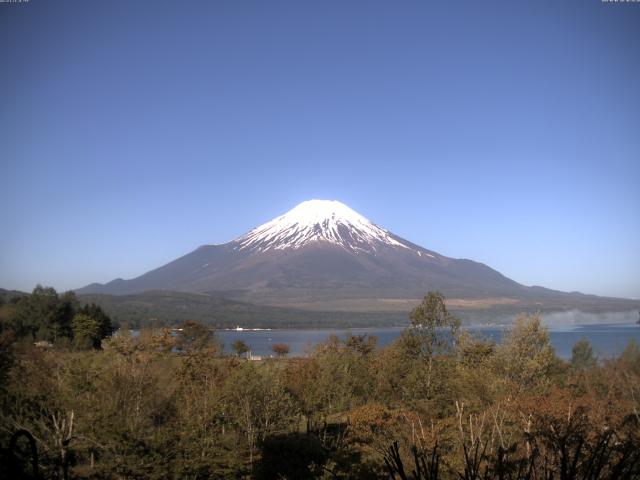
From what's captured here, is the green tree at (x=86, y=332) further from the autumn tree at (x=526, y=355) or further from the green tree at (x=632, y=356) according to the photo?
the green tree at (x=632, y=356)

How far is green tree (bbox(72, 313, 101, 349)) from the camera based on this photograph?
46031mm

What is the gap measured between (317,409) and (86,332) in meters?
30.6

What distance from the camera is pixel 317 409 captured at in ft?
82.0

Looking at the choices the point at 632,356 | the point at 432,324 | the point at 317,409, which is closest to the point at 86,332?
the point at 317,409

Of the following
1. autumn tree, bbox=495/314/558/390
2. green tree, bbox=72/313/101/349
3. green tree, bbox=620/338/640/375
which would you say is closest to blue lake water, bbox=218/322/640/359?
green tree, bbox=620/338/640/375

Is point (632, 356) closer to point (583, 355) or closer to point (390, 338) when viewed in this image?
point (583, 355)

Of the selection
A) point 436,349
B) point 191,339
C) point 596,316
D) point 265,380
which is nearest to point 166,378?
point 265,380

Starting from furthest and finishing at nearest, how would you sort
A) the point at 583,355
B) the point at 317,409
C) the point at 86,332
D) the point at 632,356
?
the point at 583,355, the point at 86,332, the point at 632,356, the point at 317,409

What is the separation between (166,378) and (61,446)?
28.8 ft

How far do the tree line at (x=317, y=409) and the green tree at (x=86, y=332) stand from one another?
15053 millimetres

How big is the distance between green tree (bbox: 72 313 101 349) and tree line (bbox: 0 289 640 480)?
15.1 m

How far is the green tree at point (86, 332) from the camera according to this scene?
151 ft

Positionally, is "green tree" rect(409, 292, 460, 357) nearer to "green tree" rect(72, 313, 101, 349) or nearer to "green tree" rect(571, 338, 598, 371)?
"green tree" rect(571, 338, 598, 371)

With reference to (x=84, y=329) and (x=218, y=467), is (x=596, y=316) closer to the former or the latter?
(x=84, y=329)
